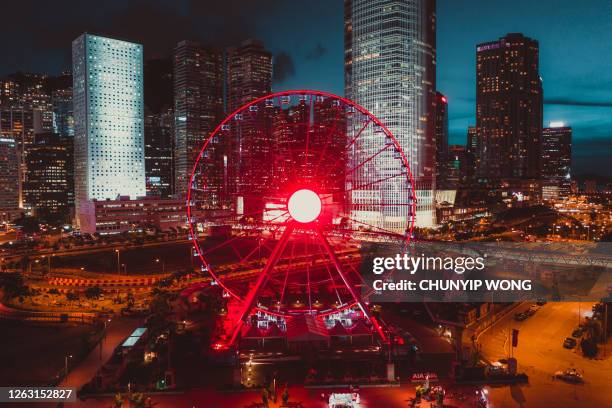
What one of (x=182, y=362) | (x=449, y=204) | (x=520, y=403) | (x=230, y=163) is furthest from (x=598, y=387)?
(x=449, y=204)

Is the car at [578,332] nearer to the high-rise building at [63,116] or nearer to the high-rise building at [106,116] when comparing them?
the high-rise building at [106,116]

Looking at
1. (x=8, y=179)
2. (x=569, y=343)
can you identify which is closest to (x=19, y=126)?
(x=8, y=179)

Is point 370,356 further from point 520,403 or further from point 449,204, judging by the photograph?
point 449,204

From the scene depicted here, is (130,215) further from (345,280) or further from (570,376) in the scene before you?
(570,376)

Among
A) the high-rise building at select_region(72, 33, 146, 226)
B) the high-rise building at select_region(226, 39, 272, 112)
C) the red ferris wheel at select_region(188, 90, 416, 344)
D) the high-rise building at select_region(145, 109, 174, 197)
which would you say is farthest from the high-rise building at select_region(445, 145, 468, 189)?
the red ferris wheel at select_region(188, 90, 416, 344)

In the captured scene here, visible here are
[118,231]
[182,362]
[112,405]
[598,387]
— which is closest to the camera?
[112,405]

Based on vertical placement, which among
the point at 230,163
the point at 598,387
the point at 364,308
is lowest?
the point at 598,387
